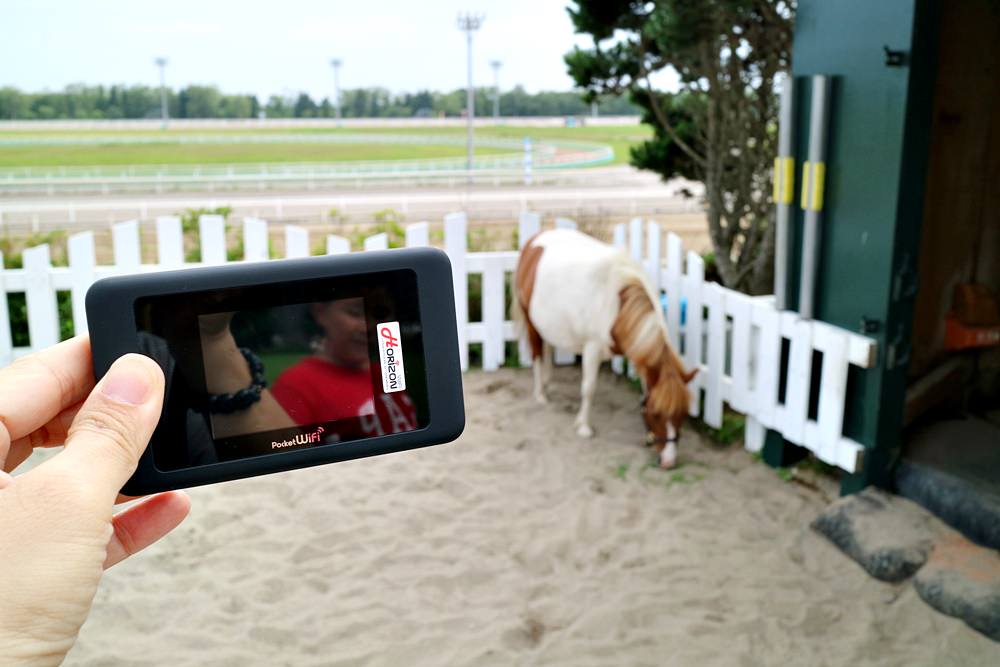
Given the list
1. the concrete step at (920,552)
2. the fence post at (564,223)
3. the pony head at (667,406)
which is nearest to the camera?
the concrete step at (920,552)

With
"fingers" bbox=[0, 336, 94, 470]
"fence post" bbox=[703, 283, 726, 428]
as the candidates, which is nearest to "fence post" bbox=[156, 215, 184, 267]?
"fence post" bbox=[703, 283, 726, 428]

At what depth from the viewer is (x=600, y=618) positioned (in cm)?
340

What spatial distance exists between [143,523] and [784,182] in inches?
154

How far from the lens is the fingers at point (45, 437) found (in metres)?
1.40

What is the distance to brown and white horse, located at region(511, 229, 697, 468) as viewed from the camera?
4.88 m

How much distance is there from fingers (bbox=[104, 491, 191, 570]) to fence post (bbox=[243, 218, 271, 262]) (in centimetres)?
486

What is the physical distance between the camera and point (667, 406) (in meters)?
4.82

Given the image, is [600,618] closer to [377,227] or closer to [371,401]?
[371,401]

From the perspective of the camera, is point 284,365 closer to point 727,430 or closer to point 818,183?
point 818,183

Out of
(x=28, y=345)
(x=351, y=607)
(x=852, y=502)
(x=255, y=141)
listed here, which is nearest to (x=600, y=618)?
(x=351, y=607)

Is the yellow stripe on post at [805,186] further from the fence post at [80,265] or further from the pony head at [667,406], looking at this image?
the fence post at [80,265]

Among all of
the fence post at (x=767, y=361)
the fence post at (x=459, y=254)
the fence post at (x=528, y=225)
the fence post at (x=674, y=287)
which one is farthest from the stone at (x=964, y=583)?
the fence post at (x=528, y=225)

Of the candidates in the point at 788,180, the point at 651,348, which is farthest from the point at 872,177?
the point at 651,348

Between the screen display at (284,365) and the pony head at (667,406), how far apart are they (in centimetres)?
367
